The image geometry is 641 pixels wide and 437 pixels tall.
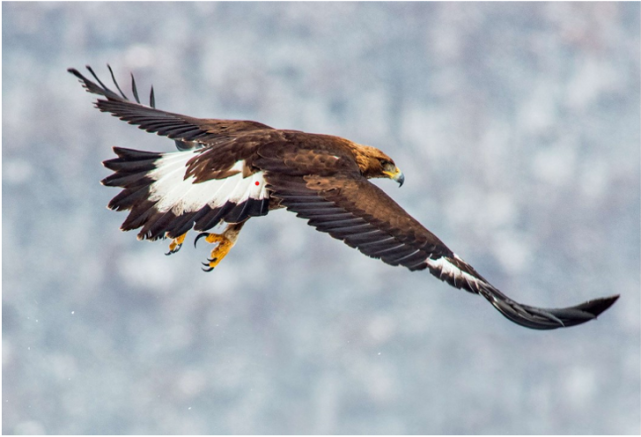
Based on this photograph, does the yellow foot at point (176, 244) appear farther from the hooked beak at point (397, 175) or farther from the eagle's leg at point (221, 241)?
the hooked beak at point (397, 175)

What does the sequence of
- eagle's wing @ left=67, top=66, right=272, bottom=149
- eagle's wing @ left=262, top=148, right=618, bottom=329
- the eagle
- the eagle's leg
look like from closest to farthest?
eagle's wing @ left=262, top=148, right=618, bottom=329 → the eagle → the eagle's leg → eagle's wing @ left=67, top=66, right=272, bottom=149

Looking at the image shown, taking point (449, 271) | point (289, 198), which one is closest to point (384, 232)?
point (449, 271)

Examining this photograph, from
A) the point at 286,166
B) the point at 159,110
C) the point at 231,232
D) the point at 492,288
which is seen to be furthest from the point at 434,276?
the point at 159,110

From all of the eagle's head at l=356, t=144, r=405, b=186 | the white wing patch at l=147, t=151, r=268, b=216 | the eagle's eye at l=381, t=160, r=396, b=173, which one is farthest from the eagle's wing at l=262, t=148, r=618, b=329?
the eagle's eye at l=381, t=160, r=396, b=173

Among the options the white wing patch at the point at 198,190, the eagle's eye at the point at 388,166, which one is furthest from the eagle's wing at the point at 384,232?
the eagle's eye at the point at 388,166

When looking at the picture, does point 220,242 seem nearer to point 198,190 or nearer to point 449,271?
point 198,190

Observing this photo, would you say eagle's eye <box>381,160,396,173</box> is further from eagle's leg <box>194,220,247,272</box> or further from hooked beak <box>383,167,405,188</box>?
eagle's leg <box>194,220,247,272</box>
